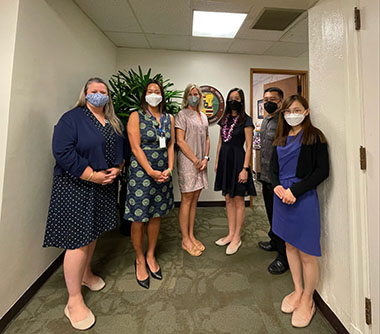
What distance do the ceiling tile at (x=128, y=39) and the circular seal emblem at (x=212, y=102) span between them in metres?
1.10

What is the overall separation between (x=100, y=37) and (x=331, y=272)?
342 centimetres

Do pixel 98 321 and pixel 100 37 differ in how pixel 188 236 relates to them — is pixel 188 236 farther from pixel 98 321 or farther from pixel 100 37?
pixel 100 37

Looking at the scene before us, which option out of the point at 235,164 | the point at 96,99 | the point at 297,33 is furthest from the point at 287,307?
the point at 297,33

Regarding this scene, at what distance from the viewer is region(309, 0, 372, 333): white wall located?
962mm

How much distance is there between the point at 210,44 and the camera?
9.13ft

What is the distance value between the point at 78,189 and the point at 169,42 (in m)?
2.59

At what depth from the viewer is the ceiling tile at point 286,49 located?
2760 millimetres

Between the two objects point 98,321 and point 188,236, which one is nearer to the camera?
point 98,321

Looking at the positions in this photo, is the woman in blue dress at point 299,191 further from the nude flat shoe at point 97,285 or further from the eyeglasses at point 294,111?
the nude flat shoe at point 97,285

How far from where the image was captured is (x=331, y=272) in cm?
116

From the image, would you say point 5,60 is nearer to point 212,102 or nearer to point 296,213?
point 296,213

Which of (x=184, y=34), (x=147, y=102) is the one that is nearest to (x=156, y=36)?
(x=184, y=34)

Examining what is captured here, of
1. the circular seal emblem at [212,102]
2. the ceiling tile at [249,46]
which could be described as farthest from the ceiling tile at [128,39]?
the ceiling tile at [249,46]

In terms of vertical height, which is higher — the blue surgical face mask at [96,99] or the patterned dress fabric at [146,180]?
the blue surgical face mask at [96,99]
